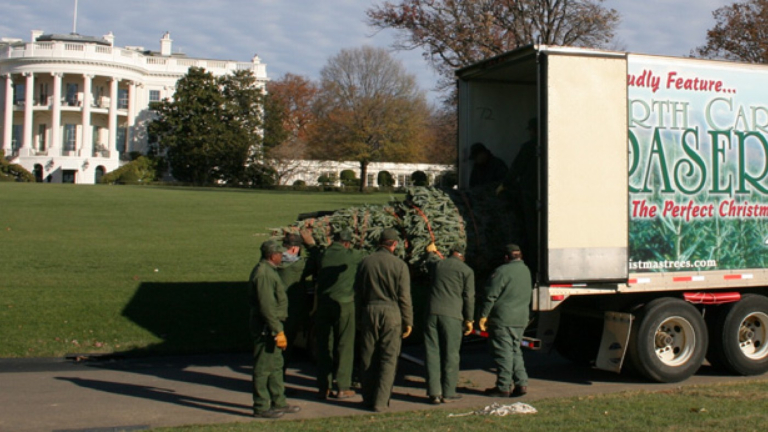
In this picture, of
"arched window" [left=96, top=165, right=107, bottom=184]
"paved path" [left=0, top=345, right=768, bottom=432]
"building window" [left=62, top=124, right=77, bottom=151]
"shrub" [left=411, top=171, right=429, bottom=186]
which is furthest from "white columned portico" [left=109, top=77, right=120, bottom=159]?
"paved path" [left=0, top=345, right=768, bottom=432]

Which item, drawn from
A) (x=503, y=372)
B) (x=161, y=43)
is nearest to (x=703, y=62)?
(x=503, y=372)

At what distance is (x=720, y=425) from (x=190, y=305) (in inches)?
380

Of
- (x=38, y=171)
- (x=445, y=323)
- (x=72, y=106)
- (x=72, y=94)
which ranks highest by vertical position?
(x=72, y=94)

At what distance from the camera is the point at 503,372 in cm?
923

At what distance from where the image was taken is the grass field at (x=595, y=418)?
7.60 meters

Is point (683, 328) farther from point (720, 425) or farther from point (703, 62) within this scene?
point (703, 62)

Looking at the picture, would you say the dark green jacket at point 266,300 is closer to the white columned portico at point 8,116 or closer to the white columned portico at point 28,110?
the white columned portico at point 28,110

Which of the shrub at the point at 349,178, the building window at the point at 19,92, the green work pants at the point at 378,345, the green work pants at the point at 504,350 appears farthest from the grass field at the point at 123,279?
the building window at the point at 19,92

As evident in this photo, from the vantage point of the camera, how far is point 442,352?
9078 millimetres

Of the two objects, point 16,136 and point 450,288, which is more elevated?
point 16,136

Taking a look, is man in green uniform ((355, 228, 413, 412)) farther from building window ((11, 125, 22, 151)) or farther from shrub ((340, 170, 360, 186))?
building window ((11, 125, 22, 151))

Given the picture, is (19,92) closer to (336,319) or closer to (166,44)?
(166,44)

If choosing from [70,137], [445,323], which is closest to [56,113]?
[70,137]

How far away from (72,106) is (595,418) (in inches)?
2902
